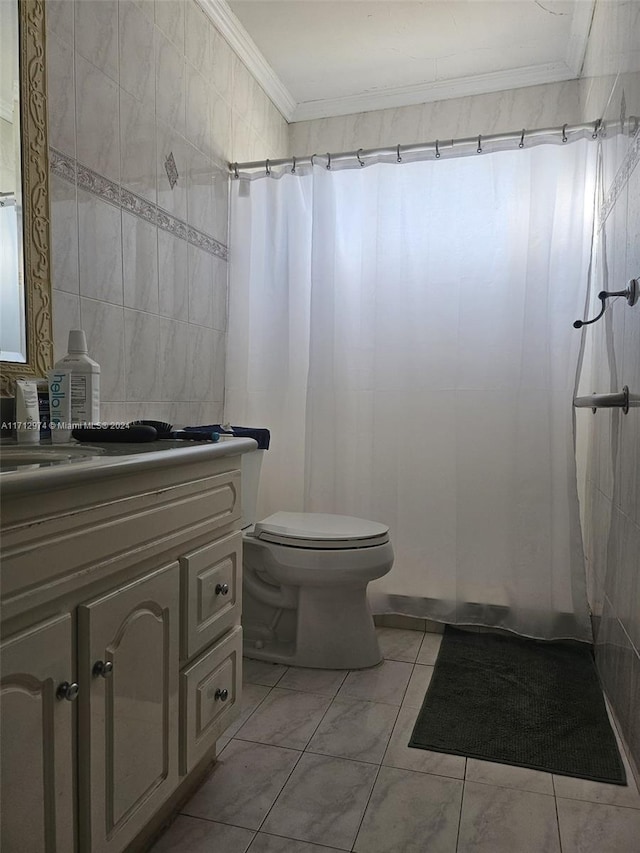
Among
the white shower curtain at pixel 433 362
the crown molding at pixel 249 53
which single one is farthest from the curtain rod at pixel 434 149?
the crown molding at pixel 249 53

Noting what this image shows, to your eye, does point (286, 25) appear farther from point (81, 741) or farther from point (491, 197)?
point (81, 741)

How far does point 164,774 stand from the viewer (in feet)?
3.81

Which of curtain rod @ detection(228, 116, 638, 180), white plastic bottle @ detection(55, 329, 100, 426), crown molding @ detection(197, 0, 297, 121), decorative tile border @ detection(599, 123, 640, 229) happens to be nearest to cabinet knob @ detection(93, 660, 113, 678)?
white plastic bottle @ detection(55, 329, 100, 426)

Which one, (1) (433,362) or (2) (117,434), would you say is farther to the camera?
(1) (433,362)

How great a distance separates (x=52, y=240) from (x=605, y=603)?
1910mm

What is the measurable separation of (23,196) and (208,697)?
120 cm

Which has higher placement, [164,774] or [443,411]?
[443,411]

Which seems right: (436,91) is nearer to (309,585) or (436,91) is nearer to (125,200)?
(125,200)

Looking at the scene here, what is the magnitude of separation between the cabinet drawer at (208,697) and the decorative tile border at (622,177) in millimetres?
1591

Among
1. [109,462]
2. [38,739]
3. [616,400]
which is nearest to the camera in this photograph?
[38,739]

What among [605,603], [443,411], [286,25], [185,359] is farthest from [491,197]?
[605,603]

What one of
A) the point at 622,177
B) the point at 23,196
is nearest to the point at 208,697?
the point at 23,196

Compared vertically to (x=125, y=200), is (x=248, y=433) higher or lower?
lower

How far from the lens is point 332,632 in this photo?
80.1 inches
